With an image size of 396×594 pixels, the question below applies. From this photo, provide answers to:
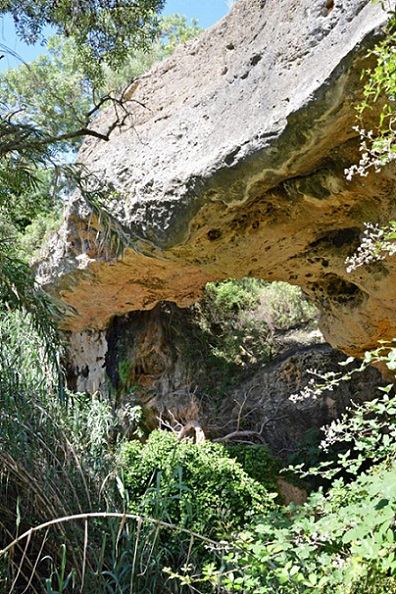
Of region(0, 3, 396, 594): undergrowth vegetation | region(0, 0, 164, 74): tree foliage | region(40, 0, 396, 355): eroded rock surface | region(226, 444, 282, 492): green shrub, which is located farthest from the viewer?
region(226, 444, 282, 492): green shrub

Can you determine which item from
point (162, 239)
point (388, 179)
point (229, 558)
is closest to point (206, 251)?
point (162, 239)

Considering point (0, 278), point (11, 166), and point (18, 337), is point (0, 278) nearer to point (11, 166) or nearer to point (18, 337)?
point (11, 166)

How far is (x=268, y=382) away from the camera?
294 inches

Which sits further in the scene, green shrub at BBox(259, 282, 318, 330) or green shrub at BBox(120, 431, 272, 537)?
green shrub at BBox(259, 282, 318, 330)

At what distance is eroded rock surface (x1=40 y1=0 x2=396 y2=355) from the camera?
3115mm

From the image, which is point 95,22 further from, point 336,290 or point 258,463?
point 258,463

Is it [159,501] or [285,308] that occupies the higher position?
[285,308]

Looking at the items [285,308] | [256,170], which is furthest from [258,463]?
[285,308]

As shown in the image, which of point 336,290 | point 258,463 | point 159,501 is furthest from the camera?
point 258,463

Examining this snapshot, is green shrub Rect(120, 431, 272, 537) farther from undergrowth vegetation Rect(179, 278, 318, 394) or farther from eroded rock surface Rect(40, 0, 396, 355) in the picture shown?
undergrowth vegetation Rect(179, 278, 318, 394)

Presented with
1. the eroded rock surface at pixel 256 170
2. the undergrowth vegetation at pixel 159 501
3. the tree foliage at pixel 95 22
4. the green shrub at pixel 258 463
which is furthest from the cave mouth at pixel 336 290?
the tree foliage at pixel 95 22

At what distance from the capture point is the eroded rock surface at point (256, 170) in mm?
3115

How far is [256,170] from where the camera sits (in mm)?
3510

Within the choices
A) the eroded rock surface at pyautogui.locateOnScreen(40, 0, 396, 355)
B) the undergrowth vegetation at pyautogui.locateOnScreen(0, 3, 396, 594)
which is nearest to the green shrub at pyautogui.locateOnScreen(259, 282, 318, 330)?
the undergrowth vegetation at pyautogui.locateOnScreen(0, 3, 396, 594)
